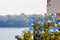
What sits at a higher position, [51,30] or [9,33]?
[51,30]

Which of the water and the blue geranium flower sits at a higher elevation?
the blue geranium flower

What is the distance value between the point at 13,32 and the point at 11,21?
0.14m

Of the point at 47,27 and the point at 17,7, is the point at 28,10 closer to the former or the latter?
the point at 17,7

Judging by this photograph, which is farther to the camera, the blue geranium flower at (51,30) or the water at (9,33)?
the water at (9,33)

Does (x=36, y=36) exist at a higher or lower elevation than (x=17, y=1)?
lower

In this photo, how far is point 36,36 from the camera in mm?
1474

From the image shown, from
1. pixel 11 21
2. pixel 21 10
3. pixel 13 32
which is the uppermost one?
pixel 21 10

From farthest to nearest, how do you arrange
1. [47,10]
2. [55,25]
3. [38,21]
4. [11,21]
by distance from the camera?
[47,10] < [11,21] < [38,21] < [55,25]

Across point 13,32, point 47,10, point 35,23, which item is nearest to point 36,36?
point 35,23

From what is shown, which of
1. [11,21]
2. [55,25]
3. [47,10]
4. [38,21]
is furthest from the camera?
→ [47,10]

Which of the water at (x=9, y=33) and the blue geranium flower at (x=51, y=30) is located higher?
the blue geranium flower at (x=51, y=30)

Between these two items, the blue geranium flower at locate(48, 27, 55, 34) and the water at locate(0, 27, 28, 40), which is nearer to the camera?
the blue geranium flower at locate(48, 27, 55, 34)

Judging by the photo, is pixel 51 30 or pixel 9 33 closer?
pixel 51 30

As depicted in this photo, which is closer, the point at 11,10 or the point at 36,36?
the point at 36,36
